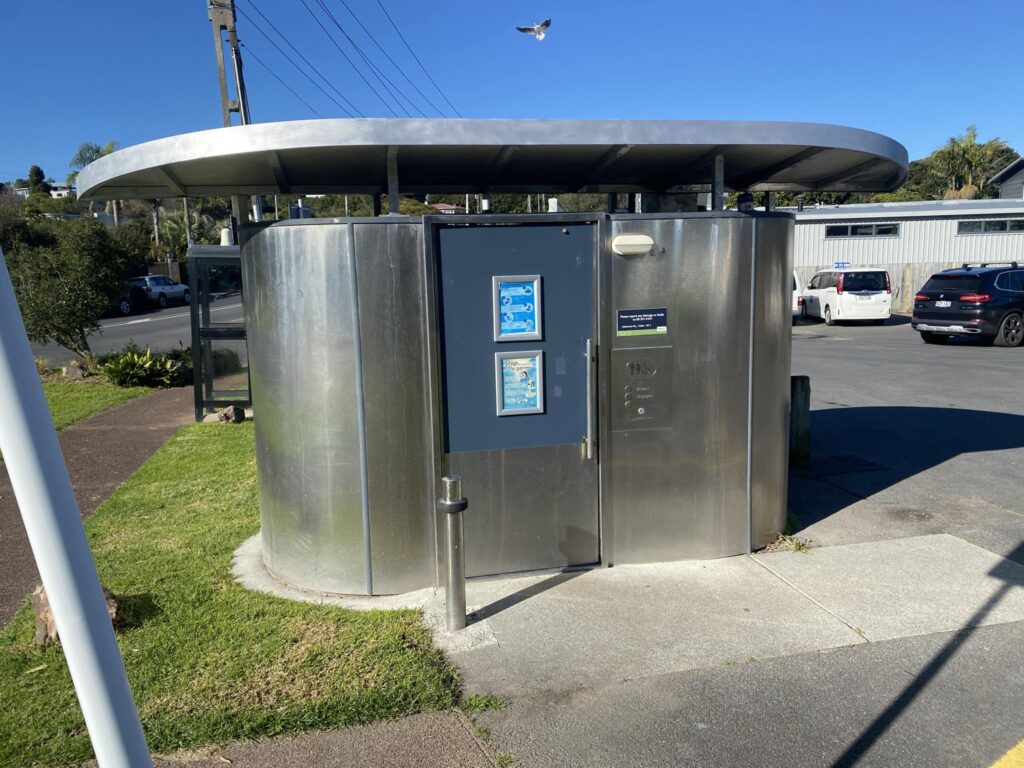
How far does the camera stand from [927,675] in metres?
3.88

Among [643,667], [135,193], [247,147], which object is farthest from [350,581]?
[135,193]

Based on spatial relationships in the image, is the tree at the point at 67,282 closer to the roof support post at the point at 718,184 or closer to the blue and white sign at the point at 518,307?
the blue and white sign at the point at 518,307

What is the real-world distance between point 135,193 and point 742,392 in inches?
182

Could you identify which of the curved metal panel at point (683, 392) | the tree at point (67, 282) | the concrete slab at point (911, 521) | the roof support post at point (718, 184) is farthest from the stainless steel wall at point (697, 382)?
the tree at point (67, 282)

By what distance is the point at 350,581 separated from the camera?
4.95 meters

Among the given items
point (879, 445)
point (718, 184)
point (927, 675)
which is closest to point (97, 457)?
point (718, 184)

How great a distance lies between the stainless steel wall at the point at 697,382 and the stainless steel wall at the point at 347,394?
1.25 meters

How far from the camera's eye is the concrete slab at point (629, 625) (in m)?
4.00

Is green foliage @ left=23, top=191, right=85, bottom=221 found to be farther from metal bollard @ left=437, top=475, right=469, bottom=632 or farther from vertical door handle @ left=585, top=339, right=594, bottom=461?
metal bollard @ left=437, top=475, right=469, bottom=632

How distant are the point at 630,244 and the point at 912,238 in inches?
996

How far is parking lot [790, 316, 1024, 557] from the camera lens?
618 cm

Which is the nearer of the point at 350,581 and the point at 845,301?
the point at 350,581

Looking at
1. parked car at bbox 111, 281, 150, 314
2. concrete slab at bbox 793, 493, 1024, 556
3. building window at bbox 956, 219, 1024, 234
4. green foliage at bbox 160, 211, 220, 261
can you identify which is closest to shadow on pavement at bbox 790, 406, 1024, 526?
concrete slab at bbox 793, 493, 1024, 556

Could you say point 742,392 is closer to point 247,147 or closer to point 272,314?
point 272,314
